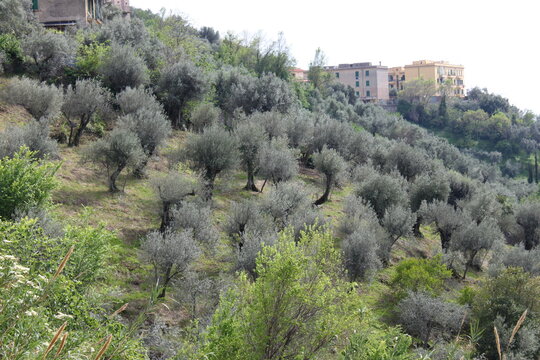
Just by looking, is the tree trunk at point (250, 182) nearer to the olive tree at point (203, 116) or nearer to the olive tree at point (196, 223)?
the olive tree at point (203, 116)

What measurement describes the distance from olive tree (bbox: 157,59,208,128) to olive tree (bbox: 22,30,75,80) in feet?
26.3

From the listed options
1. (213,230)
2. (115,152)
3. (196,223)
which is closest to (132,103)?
(115,152)

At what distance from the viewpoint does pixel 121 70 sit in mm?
37219

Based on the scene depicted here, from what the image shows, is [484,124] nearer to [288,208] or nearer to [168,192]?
[288,208]

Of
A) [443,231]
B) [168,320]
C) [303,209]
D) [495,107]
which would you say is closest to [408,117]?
[495,107]

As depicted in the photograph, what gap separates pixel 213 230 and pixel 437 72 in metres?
118

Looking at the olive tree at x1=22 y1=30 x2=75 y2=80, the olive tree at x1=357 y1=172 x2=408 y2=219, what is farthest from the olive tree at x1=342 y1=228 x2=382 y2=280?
the olive tree at x1=22 y1=30 x2=75 y2=80

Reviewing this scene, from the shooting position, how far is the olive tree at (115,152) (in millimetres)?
25531

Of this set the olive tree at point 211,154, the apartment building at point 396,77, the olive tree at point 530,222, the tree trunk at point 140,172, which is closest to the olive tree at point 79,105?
the tree trunk at point 140,172

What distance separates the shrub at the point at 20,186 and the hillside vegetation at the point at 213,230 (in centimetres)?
7

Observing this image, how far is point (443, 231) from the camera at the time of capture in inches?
1328

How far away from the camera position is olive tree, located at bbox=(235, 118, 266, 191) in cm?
3275

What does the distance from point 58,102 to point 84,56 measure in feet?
35.2

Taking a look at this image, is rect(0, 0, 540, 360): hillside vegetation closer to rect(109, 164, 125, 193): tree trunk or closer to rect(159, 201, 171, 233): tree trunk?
rect(109, 164, 125, 193): tree trunk
